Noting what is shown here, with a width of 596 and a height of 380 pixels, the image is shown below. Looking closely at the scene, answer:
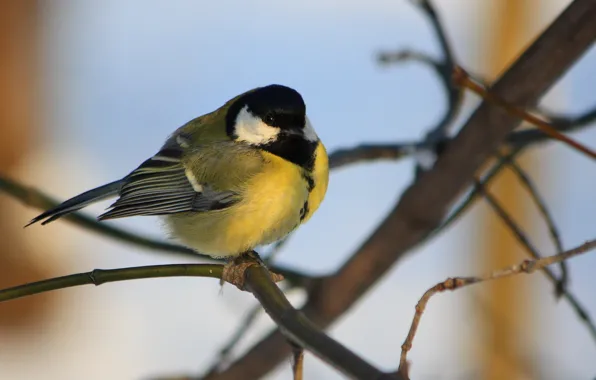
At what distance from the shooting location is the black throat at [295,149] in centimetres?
118

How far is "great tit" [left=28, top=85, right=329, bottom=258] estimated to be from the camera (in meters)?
1.13

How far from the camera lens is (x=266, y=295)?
70 centimetres

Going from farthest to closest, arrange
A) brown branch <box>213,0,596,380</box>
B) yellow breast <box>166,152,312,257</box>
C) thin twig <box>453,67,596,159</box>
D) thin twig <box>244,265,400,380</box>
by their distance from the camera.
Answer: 1. yellow breast <box>166,152,312,257</box>
2. brown branch <box>213,0,596,380</box>
3. thin twig <box>453,67,596,159</box>
4. thin twig <box>244,265,400,380</box>

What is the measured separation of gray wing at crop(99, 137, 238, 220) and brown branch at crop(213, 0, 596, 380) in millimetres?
228

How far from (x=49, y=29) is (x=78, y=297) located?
1.17 metres

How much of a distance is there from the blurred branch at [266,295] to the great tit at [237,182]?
25 centimetres

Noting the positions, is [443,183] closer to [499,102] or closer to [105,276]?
[499,102]

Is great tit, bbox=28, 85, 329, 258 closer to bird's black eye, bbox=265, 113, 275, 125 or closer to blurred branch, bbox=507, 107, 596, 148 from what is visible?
bird's black eye, bbox=265, 113, 275, 125

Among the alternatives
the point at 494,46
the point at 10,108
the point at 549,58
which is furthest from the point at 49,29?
the point at 549,58

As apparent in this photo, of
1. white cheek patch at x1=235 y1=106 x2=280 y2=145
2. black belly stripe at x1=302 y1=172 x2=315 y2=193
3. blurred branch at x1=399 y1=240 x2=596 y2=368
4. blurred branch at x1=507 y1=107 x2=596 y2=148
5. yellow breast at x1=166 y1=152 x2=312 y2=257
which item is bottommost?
blurred branch at x1=399 y1=240 x2=596 y2=368

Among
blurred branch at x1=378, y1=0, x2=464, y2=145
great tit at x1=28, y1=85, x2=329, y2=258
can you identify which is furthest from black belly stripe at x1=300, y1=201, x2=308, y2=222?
blurred branch at x1=378, y1=0, x2=464, y2=145

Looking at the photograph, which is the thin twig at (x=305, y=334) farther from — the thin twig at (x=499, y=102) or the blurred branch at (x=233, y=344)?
the blurred branch at (x=233, y=344)

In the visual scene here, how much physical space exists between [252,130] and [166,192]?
183 millimetres

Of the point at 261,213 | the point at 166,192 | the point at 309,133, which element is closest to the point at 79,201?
the point at 166,192
